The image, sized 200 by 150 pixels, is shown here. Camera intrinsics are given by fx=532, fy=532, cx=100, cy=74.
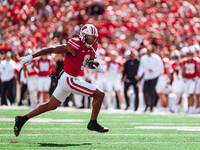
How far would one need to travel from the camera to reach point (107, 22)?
22812mm

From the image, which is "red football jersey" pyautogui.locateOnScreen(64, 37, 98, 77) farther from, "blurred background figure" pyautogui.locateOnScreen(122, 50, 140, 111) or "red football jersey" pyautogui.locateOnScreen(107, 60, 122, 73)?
"red football jersey" pyautogui.locateOnScreen(107, 60, 122, 73)

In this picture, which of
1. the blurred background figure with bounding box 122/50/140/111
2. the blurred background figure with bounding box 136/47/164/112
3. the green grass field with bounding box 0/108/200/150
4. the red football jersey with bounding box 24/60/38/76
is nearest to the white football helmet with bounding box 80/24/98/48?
the green grass field with bounding box 0/108/200/150

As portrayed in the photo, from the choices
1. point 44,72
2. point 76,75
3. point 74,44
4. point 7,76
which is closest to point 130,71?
point 44,72

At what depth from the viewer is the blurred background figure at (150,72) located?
51.8 ft

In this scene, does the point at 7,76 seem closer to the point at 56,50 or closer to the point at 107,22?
the point at 107,22

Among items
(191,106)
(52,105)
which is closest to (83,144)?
(52,105)

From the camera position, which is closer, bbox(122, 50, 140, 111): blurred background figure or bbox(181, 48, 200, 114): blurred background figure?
bbox(181, 48, 200, 114): blurred background figure

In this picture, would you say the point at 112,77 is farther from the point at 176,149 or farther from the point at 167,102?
the point at 176,149

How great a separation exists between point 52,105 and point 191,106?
27.1ft

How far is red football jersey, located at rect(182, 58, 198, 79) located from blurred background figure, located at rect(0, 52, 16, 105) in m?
5.89

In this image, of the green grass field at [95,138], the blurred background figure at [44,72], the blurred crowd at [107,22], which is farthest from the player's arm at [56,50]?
the blurred crowd at [107,22]

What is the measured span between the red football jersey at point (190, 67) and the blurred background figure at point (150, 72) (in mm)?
714

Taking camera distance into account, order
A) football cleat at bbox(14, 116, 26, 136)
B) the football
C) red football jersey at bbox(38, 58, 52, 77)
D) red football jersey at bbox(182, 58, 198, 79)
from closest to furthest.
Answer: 1. football cleat at bbox(14, 116, 26, 136)
2. the football
3. red football jersey at bbox(182, 58, 198, 79)
4. red football jersey at bbox(38, 58, 52, 77)

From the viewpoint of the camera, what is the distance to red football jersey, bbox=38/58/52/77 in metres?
16.6
